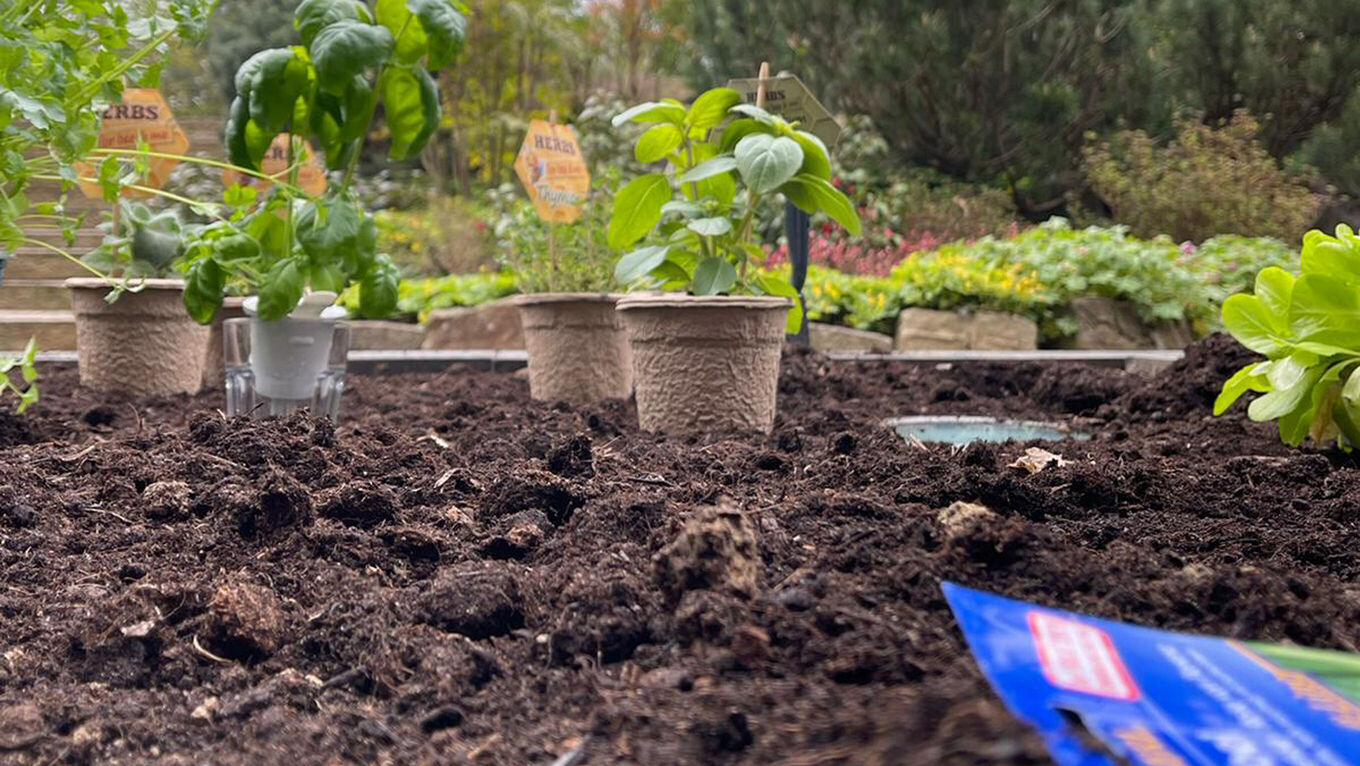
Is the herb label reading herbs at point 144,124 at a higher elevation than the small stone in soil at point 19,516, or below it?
higher

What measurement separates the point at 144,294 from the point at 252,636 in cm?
259

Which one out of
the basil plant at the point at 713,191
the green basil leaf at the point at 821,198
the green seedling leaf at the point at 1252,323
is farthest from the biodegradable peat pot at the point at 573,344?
the green seedling leaf at the point at 1252,323

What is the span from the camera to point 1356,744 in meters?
0.79

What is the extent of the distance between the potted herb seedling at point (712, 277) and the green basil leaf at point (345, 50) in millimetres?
588

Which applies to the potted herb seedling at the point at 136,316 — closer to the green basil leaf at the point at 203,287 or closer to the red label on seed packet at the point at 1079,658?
the green basil leaf at the point at 203,287

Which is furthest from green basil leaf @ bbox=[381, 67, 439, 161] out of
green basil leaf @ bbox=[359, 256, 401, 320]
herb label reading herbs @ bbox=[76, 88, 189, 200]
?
herb label reading herbs @ bbox=[76, 88, 189, 200]

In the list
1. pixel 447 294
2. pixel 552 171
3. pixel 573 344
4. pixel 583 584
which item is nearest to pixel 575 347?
pixel 573 344

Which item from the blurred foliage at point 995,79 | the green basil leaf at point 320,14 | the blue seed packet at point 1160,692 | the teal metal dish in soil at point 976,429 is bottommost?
the teal metal dish in soil at point 976,429

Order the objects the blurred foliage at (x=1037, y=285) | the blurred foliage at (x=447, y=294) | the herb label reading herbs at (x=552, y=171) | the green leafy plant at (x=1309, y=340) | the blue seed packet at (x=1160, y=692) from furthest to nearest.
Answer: the blurred foliage at (x=447, y=294) < the blurred foliage at (x=1037, y=285) < the herb label reading herbs at (x=552, y=171) < the green leafy plant at (x=1309, y=340) < the blue seed packet at (x=1160, y=692)

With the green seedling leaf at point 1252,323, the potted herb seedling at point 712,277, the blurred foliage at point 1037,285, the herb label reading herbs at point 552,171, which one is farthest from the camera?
the blurred foliage at point 1037,285

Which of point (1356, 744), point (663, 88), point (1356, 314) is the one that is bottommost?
point (1356, 744)

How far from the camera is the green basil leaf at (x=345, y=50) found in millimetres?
2467

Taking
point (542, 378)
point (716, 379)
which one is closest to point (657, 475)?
point (716, 379)

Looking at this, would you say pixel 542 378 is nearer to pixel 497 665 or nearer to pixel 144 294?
pixel 144 294
